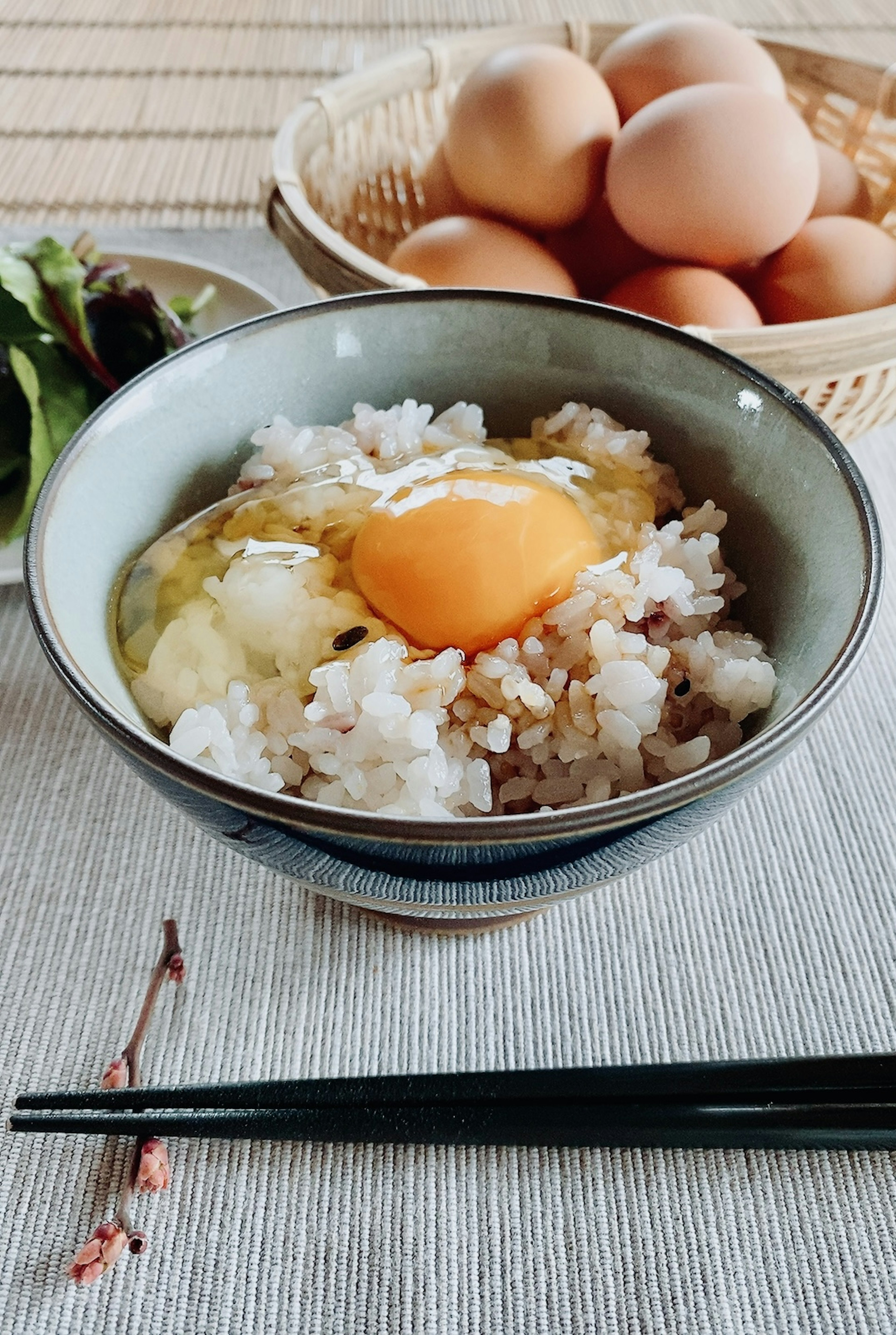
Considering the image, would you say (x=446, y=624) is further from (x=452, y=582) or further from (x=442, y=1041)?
(x=442, y=1041)

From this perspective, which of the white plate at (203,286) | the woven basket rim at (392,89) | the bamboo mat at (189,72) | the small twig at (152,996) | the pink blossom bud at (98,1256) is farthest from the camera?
the bamboo mat at (189,72)

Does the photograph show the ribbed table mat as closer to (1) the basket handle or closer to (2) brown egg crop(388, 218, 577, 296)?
(2) brown egg crop(388, 218, 577, 296)

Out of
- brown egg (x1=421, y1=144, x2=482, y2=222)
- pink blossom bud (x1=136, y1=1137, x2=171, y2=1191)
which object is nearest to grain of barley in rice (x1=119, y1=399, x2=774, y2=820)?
pink blossom bud (x1=136, y1=1137, x2=171, y2=1191)

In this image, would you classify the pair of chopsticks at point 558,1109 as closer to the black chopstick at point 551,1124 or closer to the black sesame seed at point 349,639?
the black chopstick at point 551,1124

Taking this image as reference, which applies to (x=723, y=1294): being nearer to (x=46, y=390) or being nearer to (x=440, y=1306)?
(x=440, y=1306)

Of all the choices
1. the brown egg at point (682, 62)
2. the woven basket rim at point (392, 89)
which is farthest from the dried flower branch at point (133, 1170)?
the brown egg at point (682, 62)

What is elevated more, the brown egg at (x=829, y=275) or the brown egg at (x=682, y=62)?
the brown egg at (x=682, y=62)

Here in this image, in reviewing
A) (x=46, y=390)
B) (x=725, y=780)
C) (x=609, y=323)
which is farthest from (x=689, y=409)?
(x=46, y=390)

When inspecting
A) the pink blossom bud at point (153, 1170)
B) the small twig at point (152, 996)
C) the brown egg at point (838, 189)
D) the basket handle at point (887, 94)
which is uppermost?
the basket handle at point (887, 94)

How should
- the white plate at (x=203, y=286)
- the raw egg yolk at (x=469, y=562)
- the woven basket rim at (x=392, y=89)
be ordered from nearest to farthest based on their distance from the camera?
the raw egg yolk at (x=469, y=562), the woven basket rim at (x=392, y=89), the white plate at (x=203, y=286)
